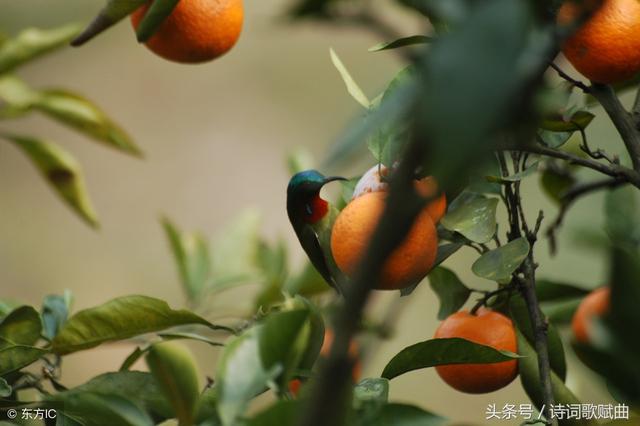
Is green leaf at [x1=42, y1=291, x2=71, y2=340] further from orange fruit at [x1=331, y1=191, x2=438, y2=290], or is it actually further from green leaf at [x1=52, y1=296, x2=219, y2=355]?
orange fruit at [x1=331, y1=191, x2=438, y2=290]

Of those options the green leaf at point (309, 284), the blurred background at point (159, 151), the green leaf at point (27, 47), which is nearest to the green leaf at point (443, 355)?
the green leaf at point (309, 284)

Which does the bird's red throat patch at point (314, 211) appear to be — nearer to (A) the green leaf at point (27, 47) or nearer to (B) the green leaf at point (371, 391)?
(B) the green leaf at point (371, 391)

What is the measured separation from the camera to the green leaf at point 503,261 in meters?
0.65

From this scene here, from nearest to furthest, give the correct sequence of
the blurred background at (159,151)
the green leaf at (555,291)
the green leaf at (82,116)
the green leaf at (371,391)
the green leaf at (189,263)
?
the green leaf at (371,391), the green leaf at (555,291), the green leaf at (82,116), the green leaf at (189,263), the blurred background at (159,151)

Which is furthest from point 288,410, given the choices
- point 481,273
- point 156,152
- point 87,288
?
point 156,152

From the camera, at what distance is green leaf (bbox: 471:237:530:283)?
25.8 inches

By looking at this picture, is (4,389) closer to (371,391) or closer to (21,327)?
(21,327)

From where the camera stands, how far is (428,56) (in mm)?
306

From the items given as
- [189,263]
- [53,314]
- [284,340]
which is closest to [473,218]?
[284,340]

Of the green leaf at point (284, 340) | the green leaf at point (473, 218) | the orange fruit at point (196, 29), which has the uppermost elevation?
the orange fruit at point (196, 29)

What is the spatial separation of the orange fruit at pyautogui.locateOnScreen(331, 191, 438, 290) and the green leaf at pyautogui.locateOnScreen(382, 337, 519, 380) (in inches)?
1.9

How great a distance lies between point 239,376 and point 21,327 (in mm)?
288

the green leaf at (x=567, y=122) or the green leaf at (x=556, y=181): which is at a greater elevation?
the green leaf at (x=567, y=122)

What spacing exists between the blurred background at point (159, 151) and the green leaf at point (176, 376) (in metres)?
1.76
